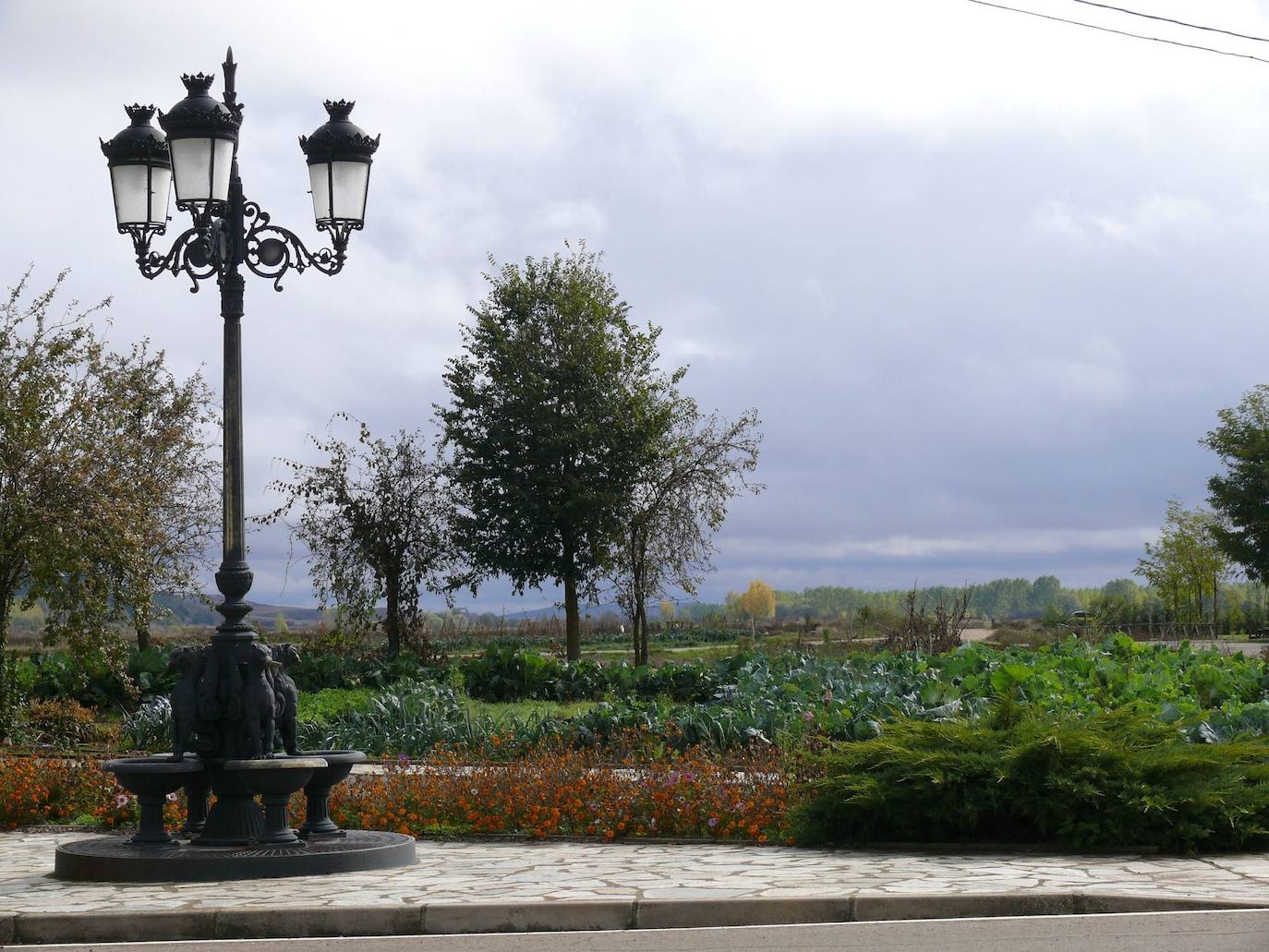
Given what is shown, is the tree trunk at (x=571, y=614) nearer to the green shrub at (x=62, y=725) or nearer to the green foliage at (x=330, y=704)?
the green foliage at (x=330, y=704)

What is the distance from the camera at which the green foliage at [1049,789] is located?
30.1ft

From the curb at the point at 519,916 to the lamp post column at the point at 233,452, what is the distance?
8.11 feet

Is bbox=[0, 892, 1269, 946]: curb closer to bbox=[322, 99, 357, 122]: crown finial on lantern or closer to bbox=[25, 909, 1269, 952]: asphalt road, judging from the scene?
bbox=[25, 909, 1269, 952]: asphalt road

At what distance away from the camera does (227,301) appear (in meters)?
10.2

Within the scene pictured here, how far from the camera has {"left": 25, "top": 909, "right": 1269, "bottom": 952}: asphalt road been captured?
675cm

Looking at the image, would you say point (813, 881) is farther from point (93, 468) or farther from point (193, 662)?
point (93, 468)

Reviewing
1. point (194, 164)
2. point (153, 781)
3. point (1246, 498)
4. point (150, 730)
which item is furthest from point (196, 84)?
point (1246, 498)

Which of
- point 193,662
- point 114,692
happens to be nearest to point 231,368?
point 193,662

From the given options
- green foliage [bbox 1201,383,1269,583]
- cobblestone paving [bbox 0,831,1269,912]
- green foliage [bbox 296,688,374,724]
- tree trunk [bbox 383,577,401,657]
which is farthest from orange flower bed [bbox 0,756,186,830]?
green foliage [bbox 1201,383,1269,583]

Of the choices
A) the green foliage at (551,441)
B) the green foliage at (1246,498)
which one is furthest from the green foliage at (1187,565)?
the green foliage at (551,441)

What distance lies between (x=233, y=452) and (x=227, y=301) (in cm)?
120

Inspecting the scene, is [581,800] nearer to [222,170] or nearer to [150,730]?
[222,170]

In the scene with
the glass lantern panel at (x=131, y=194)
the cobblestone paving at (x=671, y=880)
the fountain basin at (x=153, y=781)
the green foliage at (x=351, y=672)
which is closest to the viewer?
the cobblestone paving at (x=671, y=880)

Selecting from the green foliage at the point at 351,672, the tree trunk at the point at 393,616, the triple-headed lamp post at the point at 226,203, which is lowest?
the green foliage at the point at 351,672
